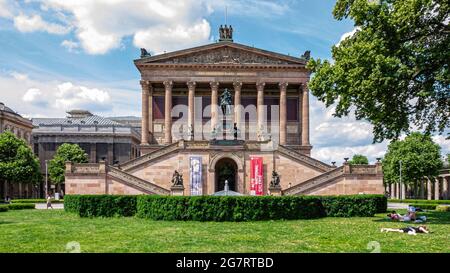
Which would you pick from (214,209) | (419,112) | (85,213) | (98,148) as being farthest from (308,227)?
(98,148)

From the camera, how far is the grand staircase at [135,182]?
4897 centimetres

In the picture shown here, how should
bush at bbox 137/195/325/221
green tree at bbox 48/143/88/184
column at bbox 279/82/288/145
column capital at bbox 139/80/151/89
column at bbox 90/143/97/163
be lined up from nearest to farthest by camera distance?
1. bush at bbox 137/195/325/221
2. column capital at bbox 139/80/151/89
3. column at bbox 279/82/288/145
4. green tree at bbox 48/143/88/184
5. column at bbox 90/143/97/163

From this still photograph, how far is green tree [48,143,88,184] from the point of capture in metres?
84.1

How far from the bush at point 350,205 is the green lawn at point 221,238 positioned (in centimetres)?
700

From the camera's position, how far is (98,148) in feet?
331

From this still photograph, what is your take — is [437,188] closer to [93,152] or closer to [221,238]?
[93,152]

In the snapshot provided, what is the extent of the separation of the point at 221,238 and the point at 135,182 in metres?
31.2

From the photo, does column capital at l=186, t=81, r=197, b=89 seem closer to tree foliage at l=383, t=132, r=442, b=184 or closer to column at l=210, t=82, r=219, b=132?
column at l=210, t=82, r=219, b=132

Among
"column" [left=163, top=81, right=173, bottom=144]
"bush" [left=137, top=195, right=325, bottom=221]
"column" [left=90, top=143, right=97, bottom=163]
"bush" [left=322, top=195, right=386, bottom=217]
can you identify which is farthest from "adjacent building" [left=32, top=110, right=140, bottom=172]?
"bush" [left=322, top=195, right=386, bottom=217]

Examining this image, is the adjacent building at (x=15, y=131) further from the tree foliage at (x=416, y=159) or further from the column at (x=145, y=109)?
the tree foliage at (x=416, y=159)

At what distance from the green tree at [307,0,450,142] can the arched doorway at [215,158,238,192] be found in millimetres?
29510

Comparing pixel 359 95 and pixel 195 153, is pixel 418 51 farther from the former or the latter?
pixel 195 153

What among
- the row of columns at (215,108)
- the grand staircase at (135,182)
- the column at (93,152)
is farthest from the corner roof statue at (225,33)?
the column at (93,152)
